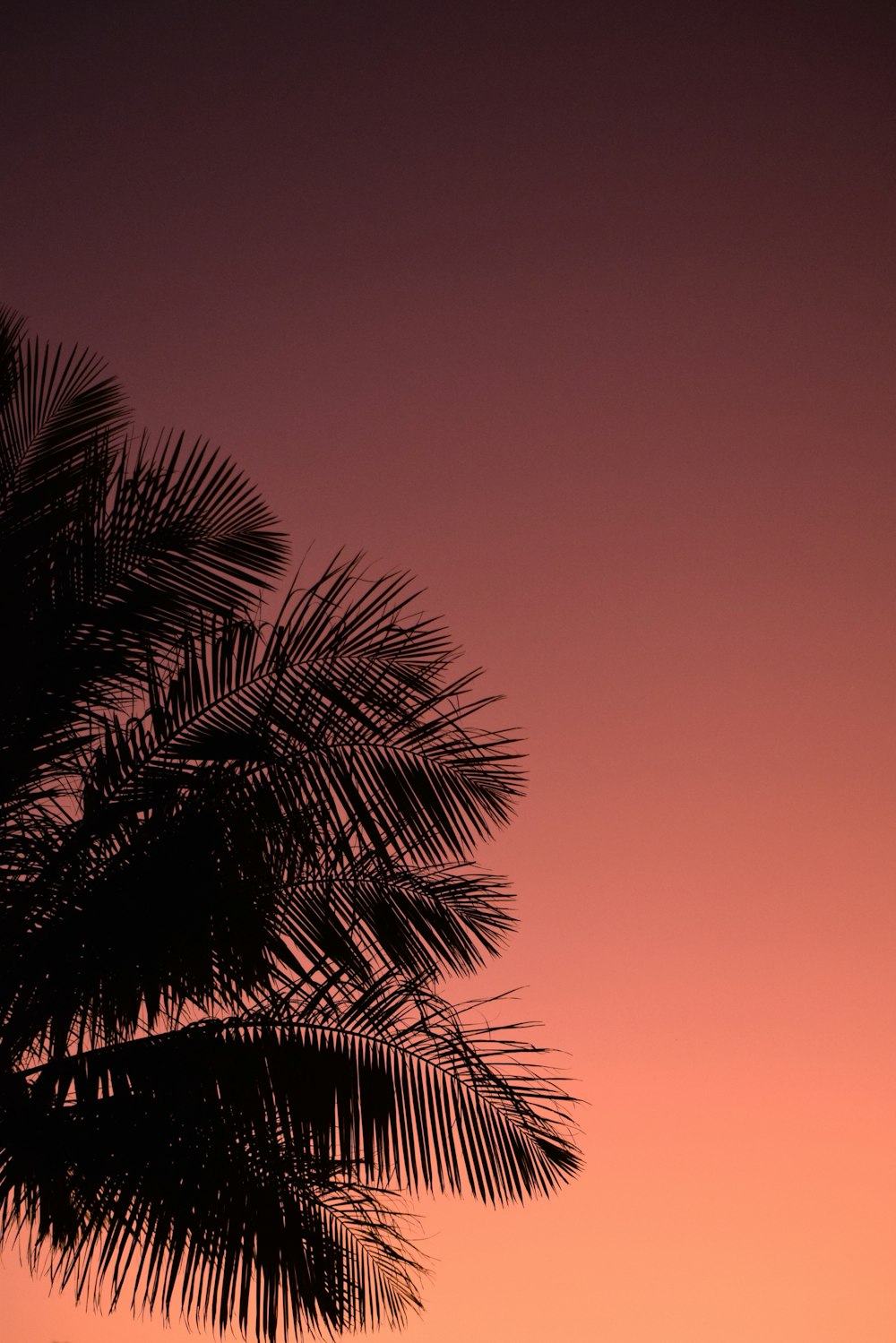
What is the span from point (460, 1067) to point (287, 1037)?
0.62m

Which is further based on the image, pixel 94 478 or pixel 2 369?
pixel 2 369

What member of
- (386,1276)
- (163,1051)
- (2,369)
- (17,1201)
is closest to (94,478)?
(2,369)

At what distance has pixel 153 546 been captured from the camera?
4.52m

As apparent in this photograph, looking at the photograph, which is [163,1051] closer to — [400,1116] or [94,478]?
[400,1116]

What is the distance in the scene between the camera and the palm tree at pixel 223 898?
370cm

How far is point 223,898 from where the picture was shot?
3.99 m

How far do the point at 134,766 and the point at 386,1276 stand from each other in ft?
8.50

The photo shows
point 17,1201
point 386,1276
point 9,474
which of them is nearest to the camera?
point 17,1201

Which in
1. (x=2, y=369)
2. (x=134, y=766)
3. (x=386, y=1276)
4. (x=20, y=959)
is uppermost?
(x=2, y=369)

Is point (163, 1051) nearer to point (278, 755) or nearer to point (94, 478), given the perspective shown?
point (278, 755)

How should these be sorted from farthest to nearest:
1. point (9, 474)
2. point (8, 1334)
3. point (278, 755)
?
point (8, 1334) < point (9, 474) < point (278, 755)

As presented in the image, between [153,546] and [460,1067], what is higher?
[153,546]

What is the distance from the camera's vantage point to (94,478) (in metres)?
4.56

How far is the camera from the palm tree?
3.70 meters
